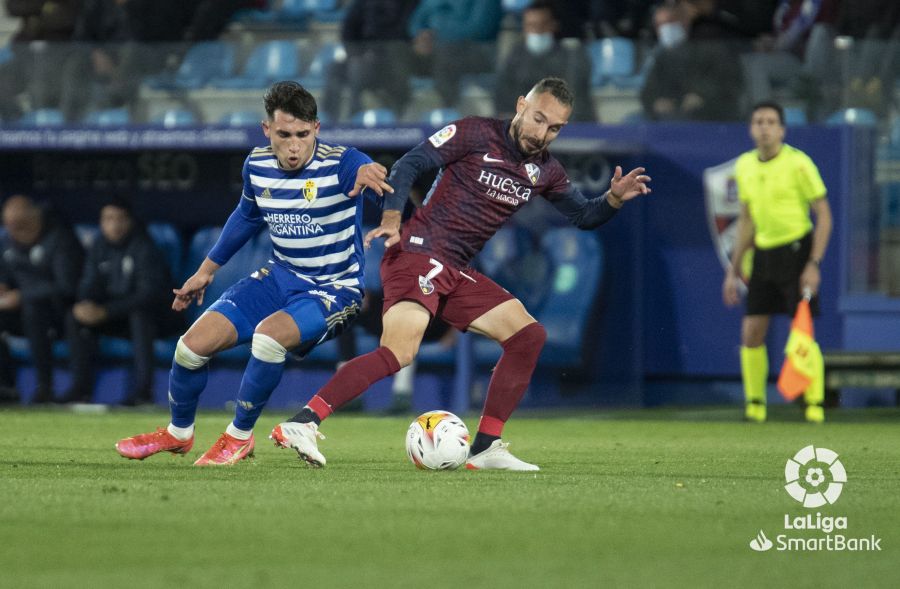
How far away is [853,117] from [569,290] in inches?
101

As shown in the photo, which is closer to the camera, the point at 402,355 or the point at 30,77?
the point at 402,355

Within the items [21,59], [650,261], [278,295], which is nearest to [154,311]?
[21,59]

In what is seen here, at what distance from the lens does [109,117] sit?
1371 centimetres

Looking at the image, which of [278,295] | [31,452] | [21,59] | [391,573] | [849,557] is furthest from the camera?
[21,59]

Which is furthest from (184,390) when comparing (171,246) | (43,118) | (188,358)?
(43,118)

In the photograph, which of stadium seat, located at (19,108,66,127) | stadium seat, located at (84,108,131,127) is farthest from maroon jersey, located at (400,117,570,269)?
stadium seat, located at (19,108,66,127)

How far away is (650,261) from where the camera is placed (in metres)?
13.4

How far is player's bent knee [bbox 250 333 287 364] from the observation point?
23.5 ft

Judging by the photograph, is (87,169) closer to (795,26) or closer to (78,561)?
(795,26)

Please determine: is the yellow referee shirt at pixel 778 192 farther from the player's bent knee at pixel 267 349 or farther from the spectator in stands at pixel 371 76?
the player's bent knee at pixel 267 349

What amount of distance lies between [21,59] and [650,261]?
5597 millimetres

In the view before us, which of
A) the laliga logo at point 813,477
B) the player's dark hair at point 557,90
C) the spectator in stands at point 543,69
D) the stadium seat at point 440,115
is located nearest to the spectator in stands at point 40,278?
the stadium seat at point 440,115

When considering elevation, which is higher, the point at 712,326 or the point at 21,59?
the point at 21,59

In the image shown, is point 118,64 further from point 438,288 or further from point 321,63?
point 438,288
